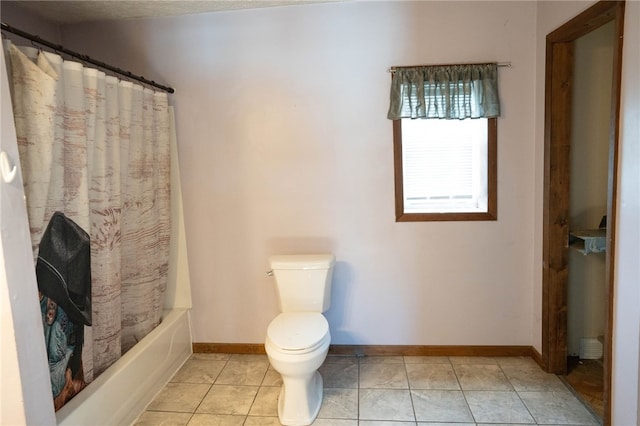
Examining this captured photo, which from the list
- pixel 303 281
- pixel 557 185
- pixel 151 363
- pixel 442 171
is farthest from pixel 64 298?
pixel 557 185

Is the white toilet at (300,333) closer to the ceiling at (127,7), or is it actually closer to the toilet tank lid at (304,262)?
the toilet tank lid at (304,262)

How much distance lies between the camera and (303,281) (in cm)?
225

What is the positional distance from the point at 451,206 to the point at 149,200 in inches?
75.3

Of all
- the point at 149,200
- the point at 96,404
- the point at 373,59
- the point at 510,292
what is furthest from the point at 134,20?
the point at 510,292

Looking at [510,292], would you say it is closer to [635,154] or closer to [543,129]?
[543,129]

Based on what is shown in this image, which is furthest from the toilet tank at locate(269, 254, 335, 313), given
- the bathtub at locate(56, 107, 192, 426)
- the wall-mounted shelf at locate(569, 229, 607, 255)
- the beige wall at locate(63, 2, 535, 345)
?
the wall-mounted shelf at locate(569, 229, 607, 255)

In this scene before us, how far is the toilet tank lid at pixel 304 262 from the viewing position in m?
2.24

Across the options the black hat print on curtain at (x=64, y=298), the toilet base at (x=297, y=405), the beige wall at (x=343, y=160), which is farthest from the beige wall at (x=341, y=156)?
the black hat print on curtain at (x=64, y=298)

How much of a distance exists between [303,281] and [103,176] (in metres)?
1.22

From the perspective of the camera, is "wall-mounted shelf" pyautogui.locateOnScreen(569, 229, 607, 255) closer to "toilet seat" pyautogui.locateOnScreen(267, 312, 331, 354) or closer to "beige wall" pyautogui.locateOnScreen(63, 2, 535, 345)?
"beige wall" pyautogui.locateOnScreen(63, 2, 535, 345)

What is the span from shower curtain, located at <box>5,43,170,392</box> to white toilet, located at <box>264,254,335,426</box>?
2.66 feet

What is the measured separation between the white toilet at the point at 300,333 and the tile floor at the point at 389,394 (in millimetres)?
110

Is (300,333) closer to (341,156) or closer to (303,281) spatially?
(303,281)

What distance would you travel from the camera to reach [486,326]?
244 cm
